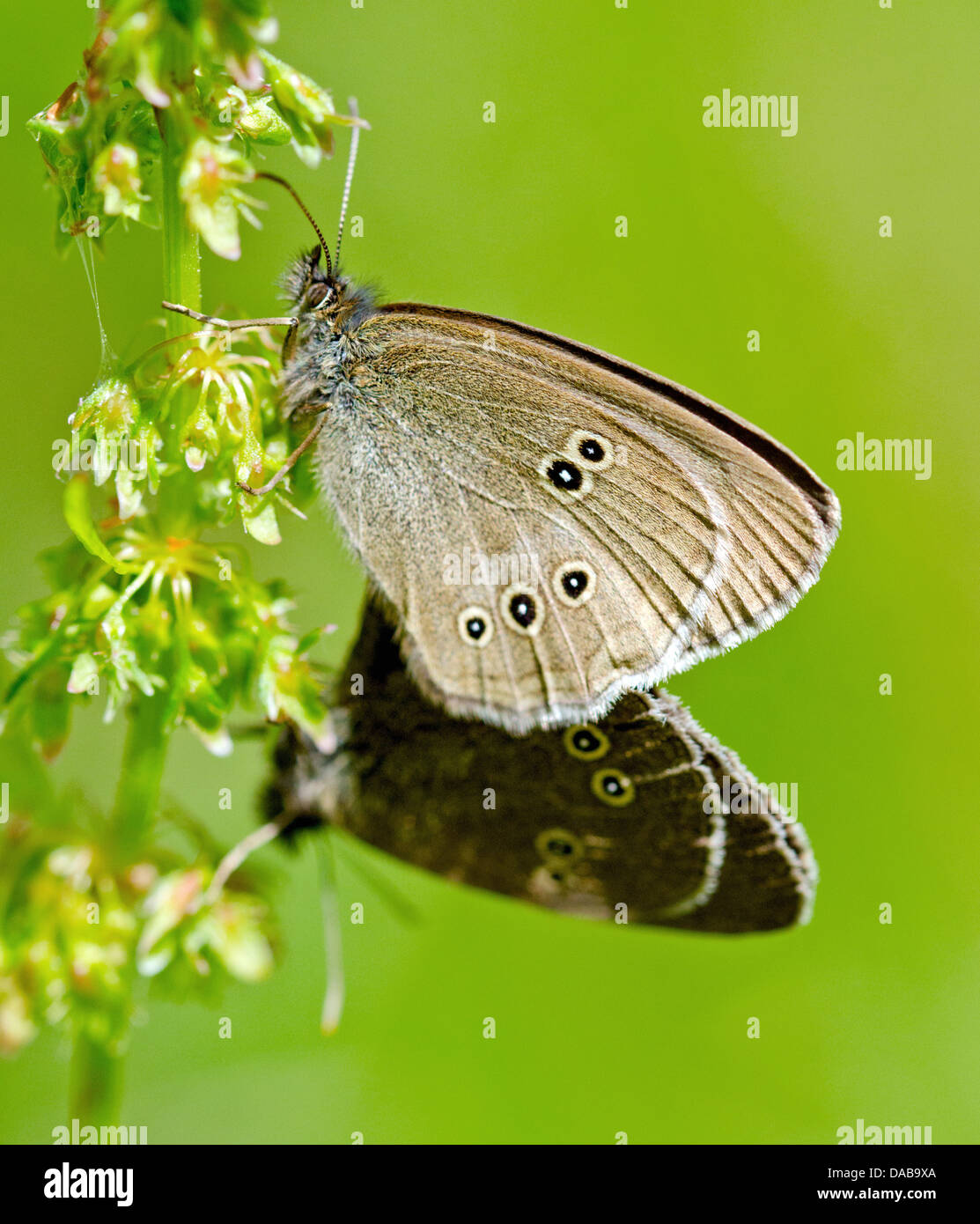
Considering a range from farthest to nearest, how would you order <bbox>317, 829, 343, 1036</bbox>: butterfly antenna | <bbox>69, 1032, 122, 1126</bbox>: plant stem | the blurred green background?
the blurred green background < <bbox>317, 829, 343, 1036</bbox>: butterfly antenna < <bbox>69, 1032, 122, 1126</bbox>: plant stem

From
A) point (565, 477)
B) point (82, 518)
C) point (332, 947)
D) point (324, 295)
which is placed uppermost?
point (324, 295)

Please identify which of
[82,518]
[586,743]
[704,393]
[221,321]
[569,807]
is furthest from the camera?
[704,393]

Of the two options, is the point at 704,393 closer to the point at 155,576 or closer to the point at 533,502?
the point at 533,502

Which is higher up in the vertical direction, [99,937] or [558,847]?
[558,847]

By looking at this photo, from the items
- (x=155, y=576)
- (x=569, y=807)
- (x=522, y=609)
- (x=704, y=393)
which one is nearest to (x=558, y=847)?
(x=569, y=807)

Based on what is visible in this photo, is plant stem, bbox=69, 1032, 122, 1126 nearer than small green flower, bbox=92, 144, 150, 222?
No

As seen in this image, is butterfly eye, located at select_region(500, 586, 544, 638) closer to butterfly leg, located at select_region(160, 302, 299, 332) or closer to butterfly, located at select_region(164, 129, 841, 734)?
butterfly, located at select_region(164, 129, 841, 734)

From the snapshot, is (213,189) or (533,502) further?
(533,502)

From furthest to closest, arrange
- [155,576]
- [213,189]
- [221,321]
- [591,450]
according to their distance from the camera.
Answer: [591,450] < [221,321] < [155,576] < [213,189]

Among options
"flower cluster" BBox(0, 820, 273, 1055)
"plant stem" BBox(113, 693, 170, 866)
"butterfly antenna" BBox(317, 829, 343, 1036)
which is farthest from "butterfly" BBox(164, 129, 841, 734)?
"butterfly antenna" BBox(317, 829, 343, 1036)
